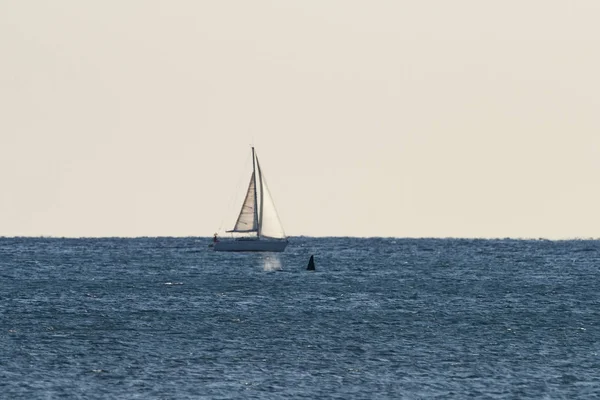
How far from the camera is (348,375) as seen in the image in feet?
161

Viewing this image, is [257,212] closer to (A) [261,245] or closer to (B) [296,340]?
(A) [261,245]

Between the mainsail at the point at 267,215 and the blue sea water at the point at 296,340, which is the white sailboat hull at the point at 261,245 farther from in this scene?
the blue sea water at the point at 296,340

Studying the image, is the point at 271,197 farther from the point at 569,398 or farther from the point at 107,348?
the point at 569,398

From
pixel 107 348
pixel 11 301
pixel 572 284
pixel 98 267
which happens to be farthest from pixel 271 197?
pixel 107 348

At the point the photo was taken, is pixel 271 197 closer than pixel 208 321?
No

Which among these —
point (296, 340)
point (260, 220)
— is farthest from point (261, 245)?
point (296, 340)

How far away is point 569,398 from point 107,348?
22526 millimetres

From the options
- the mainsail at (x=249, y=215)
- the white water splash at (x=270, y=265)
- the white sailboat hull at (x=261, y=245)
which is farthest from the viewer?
the white sailboat hull at (x=261, y=245)

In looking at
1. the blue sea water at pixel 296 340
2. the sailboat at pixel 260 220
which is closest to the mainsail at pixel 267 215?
the sailboat at pixel 260 220

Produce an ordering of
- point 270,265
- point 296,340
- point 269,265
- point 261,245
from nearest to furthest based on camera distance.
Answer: point 296,340 → point 270,265 → point 269,265 → point 261,245

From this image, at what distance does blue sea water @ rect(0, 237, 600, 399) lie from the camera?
46.3m

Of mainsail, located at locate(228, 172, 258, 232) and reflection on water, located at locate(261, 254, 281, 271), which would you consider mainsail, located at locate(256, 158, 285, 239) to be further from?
reflection on water, located at locate(261, 254, 281, 271)

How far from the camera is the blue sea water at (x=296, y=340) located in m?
46.3

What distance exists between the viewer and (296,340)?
60.3m
